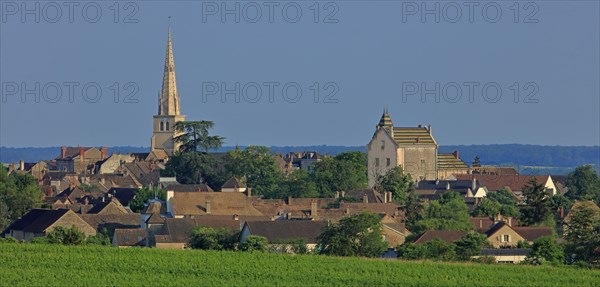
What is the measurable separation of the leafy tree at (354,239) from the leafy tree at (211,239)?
13.9 feet

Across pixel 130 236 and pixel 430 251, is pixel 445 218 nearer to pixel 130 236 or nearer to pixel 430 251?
pixel 130 236

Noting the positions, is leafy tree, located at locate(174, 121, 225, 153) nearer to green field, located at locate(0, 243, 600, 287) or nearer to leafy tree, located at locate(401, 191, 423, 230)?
leafy tree, located at locate(401, 191, 423, 230)

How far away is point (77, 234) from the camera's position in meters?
66.6

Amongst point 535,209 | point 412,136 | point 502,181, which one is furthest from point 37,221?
point 502,181

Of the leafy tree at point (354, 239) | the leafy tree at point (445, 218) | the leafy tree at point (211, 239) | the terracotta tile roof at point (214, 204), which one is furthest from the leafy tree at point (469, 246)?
the terracotta tile roof at point (214, 204)

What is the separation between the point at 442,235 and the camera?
74125 mm

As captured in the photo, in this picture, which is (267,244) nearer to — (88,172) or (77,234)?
(77,234)

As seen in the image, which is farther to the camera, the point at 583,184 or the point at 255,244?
the point at 583,184

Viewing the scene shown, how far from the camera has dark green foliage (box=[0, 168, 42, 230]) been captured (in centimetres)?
9513

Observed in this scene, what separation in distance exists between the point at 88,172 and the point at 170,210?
7868 cm

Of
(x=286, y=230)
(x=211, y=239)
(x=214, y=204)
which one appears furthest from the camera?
(x=214, y=204)

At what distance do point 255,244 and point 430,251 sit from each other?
7.24m

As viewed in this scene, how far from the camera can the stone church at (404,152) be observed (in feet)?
442

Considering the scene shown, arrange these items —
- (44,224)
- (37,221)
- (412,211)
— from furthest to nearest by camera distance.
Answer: (412,211)
(37,221)
(44,224)
